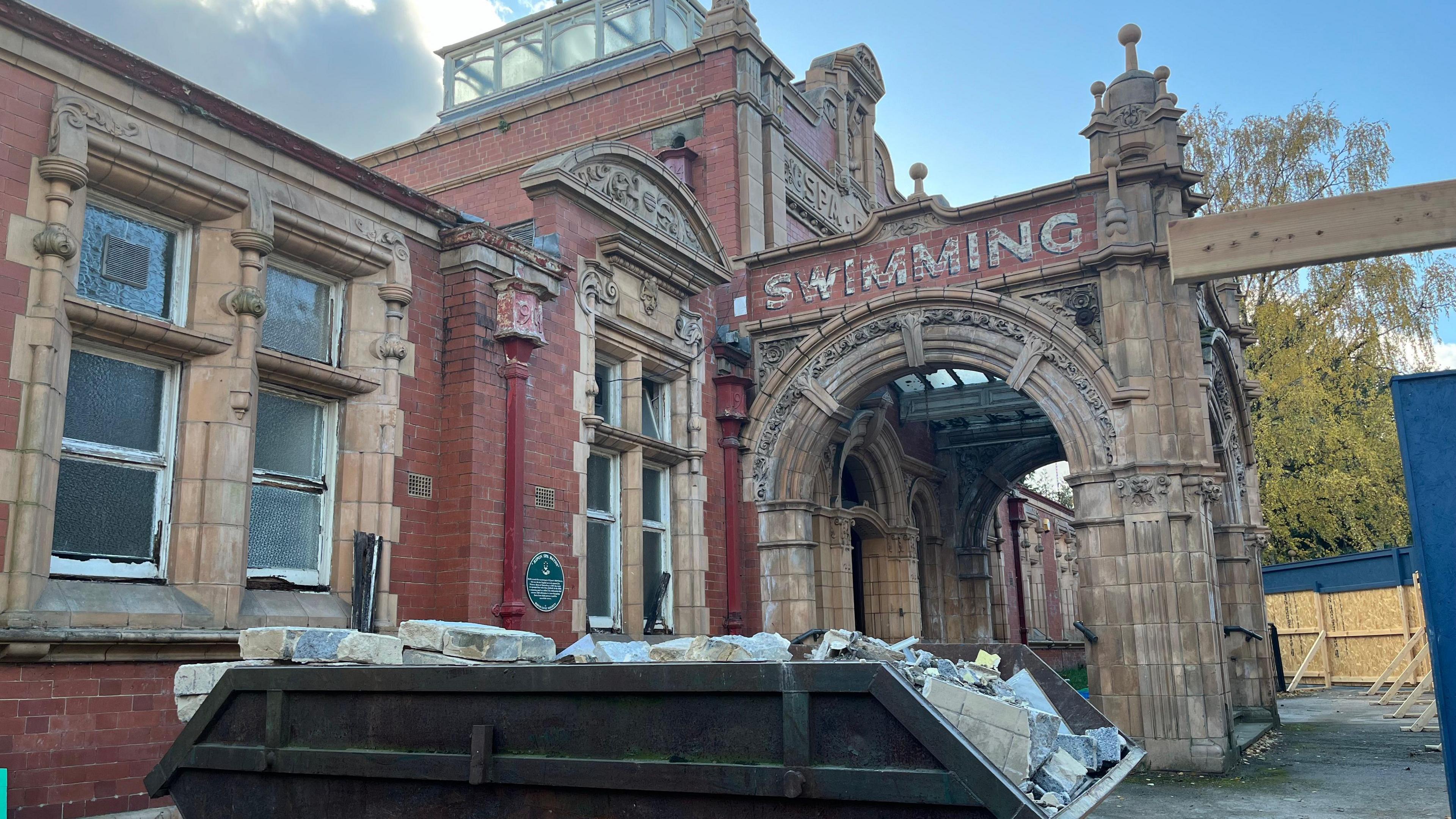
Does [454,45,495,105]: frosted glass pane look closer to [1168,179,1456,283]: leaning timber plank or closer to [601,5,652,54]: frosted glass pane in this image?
[601,5,652,54]: frosted glass pane

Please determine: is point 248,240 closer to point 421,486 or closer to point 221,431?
point 221,431

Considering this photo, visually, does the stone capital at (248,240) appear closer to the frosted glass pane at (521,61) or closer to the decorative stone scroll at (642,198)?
the decorative stone scroll at (642,198)

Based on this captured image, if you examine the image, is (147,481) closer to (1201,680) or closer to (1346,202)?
(1346,202)

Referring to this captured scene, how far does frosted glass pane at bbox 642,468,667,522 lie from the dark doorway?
4.63m

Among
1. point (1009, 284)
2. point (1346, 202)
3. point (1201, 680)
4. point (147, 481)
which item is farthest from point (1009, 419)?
point (147, 481)

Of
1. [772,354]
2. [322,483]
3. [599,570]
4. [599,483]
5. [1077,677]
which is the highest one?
[772,354]

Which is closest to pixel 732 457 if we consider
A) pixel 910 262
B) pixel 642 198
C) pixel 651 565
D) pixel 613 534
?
pixel 651 565

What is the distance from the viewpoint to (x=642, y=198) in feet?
36.7

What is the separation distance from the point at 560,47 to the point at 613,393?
Answer: 30.0ft

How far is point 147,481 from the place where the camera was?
6.64 meters

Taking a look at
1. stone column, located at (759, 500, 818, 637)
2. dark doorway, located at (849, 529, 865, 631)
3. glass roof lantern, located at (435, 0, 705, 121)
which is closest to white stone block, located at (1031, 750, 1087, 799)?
stone column, located at (759, 500, 818, 637)

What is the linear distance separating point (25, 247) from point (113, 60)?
131cm

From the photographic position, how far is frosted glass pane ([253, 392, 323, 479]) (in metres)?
7.46

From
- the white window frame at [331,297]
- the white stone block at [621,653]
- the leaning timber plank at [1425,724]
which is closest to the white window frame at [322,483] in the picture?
the white window frame at [331,297]
